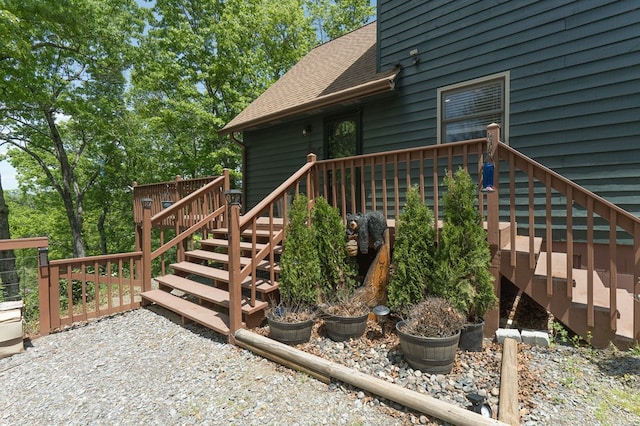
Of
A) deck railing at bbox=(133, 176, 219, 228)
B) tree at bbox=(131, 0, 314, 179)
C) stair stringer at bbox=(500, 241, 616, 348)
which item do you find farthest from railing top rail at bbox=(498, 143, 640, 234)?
tree at bbox=(131, 0, 314, 179)

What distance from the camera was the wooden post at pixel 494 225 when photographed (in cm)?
309

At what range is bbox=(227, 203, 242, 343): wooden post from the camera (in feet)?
11.8

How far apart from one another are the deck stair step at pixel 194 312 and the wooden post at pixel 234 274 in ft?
0.47

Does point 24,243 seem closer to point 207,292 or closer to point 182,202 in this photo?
point 182,202

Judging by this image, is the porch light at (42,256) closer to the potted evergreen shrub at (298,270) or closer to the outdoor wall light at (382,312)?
the potted evergreen shrub at (298,270)

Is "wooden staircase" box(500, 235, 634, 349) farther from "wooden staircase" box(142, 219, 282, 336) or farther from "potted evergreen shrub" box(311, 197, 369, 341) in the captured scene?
"wooden staircase" box(142, 219, 282, 336)

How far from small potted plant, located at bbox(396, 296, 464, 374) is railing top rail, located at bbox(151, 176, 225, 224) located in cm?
406

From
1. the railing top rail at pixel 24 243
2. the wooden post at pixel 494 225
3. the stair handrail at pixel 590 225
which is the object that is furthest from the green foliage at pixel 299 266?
the railing top rail at pixel 24 243

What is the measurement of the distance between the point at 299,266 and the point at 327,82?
5.13m

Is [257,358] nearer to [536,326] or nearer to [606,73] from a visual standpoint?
[536,326]

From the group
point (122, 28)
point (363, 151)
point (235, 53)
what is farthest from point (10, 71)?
point (363, 151)

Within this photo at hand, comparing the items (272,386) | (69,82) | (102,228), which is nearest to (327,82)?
(272,386)

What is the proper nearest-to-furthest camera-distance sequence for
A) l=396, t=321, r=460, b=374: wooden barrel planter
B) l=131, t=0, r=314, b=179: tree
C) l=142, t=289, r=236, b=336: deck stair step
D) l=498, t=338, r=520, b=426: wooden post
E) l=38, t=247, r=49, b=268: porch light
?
l=498, t=338, r=520, b=426: wooden post → l=396, t=321, r=460, b=374: wooden barrel planter → l=142, t=289, r=236, b=336: deck stair step → l=38, t=247, r=49, b=268: porch light → l=131, t=0, r=314, b=179: tree

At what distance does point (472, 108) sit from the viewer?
197 inches
